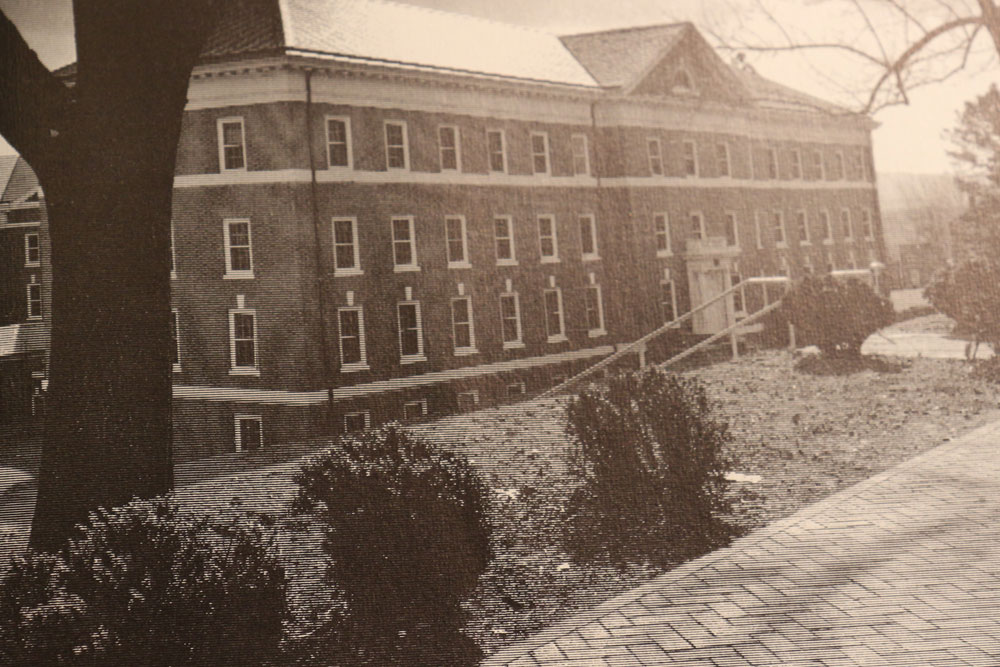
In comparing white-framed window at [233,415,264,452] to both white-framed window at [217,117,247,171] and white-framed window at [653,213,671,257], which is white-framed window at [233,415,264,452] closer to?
white-framed window at [217,117,247,171]

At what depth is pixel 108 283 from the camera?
121 inches

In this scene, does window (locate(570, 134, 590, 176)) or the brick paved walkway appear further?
window (locate(570, 134, 590, 176))

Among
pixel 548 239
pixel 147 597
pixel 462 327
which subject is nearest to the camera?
pixel 147 597

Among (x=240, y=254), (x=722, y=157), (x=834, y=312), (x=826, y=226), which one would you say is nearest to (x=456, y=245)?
(x=240, y=254)

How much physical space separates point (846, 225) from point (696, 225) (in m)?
1.28

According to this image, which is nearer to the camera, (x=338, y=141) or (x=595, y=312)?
(x=338, y=141)

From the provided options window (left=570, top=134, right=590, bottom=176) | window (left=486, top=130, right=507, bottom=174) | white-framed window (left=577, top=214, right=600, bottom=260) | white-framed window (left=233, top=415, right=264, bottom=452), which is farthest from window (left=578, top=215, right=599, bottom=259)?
white-framed window (left=233, top=415, right=264, bottom=452)

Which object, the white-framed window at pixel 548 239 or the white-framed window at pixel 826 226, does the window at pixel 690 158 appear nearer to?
the white-framed window at pixel 826 226

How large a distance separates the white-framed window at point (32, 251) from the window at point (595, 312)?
8.40 feet

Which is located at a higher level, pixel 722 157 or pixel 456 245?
pixel 722 157

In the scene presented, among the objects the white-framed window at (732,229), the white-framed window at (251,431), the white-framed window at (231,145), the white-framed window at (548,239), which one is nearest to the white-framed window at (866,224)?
the white-framed window at (732,229)

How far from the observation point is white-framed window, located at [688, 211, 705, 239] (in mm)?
4492

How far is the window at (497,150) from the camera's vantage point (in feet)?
12.4

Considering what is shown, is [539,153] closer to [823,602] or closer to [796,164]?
[796,164]
